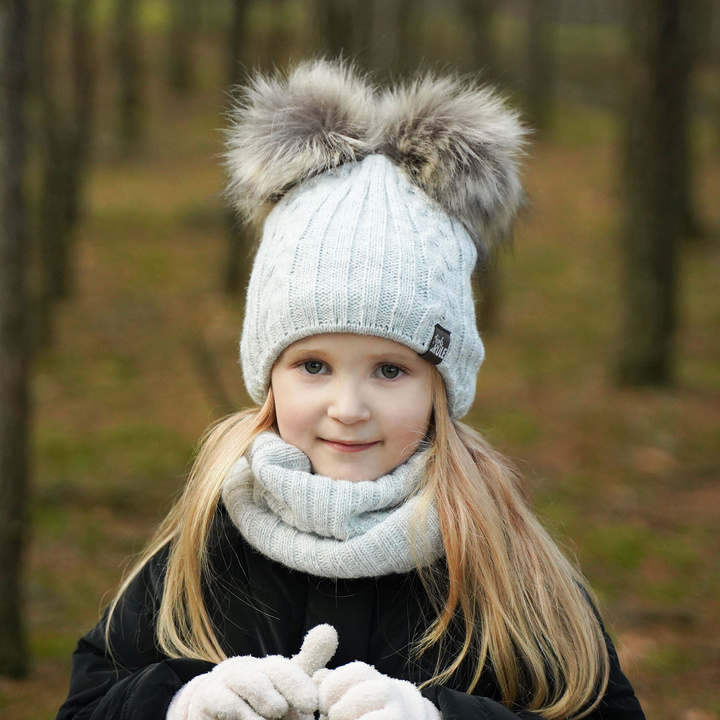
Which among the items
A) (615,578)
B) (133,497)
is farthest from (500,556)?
(133,497)

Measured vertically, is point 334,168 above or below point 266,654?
above

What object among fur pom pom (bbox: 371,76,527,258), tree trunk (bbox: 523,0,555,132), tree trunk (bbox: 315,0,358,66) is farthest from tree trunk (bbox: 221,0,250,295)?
tree trunk (bbox: 523,0,555,132)

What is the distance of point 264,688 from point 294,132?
134cm

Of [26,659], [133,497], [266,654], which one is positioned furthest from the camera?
[133,497]

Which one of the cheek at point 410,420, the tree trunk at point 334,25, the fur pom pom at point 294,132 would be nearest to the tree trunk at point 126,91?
the tree trunk at point 334,25

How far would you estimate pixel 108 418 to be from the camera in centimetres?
723

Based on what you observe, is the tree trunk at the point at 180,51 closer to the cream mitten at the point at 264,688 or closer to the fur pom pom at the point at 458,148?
the fur pom pom at the point at 458,148

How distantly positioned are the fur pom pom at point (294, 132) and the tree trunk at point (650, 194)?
5.54m

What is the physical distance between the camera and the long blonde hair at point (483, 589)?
2.10 m

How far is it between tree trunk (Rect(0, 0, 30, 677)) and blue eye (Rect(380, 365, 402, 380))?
2.08 meters

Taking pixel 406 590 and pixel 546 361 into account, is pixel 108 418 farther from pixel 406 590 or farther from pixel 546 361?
pixel 406 590

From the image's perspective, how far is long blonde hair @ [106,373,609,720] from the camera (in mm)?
2102

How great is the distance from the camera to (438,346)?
7.16ft

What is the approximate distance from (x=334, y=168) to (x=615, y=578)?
11.3 ft
